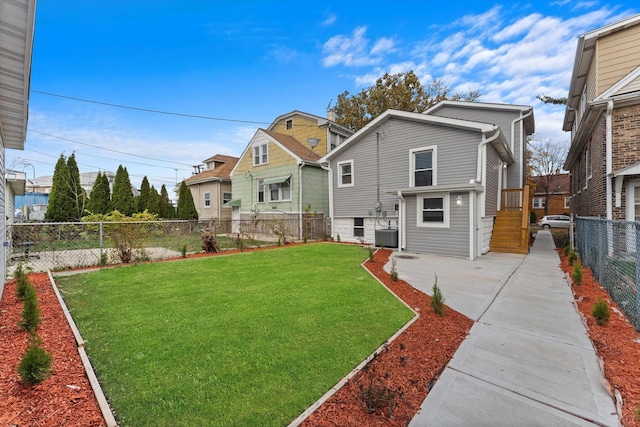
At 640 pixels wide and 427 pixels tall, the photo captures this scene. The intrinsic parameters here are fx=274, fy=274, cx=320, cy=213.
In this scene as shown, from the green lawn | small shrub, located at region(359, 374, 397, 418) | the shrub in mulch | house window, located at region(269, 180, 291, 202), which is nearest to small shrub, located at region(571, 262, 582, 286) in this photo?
the shrub in mulch

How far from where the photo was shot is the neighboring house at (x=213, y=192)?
2197 centimetres

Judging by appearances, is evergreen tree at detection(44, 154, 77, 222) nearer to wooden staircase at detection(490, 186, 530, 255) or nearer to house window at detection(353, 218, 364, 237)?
house window at detection(353, 218, 364, 237)

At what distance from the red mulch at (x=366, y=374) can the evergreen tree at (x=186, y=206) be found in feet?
57.7

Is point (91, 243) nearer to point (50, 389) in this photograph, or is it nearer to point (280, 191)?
point (50, 389)

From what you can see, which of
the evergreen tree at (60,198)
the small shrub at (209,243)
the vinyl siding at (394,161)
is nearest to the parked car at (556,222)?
the vinyl siding at (394,161)

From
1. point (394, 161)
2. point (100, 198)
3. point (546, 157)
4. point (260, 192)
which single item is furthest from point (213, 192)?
point (546, 157)

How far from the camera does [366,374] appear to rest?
8.79 ft

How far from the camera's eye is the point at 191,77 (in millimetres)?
15422

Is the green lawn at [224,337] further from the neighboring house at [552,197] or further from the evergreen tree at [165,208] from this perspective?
the neighboring house at [552,197]

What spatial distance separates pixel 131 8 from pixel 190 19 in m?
2.34

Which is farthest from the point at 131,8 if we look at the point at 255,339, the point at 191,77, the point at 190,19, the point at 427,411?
the point at 427,411

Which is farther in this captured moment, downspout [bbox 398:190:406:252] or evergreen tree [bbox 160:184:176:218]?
evergreen tree [bbox 160:184:176:218]

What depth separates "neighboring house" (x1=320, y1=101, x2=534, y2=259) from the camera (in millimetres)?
10086

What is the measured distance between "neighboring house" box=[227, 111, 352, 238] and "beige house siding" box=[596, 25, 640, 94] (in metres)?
12.2
